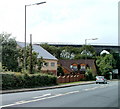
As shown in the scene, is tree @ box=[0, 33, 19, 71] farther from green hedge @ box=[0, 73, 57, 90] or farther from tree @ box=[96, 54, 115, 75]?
tree @ box=[96, 54, 115, 75]

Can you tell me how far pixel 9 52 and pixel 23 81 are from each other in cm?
1542

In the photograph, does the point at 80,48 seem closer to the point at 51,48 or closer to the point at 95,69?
the point at 51,48

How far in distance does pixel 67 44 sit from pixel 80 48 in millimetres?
5636

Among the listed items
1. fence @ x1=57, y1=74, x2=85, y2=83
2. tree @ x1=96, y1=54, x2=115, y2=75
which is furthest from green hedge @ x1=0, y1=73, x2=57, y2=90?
tree @ x1=96, y1=54, x2=115, y2=75

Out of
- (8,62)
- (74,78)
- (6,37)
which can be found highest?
(6,37)

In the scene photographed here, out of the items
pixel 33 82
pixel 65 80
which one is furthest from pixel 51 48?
pixel 33 82

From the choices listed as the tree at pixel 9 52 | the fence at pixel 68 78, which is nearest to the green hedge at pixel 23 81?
the fence at pixel 68 78

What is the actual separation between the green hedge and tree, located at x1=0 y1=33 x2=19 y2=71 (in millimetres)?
9272

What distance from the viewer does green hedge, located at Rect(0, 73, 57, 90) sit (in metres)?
23.8

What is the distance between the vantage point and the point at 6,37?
136 feet

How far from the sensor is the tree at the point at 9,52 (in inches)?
1550

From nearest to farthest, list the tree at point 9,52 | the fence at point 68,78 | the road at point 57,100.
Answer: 1. the road at point 57,100
2. the tree at point 9,52
3. the fence at point 68,78

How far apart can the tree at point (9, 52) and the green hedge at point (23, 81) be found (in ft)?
30.4

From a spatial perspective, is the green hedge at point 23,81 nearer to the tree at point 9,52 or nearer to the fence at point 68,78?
the fence at point 68,78
